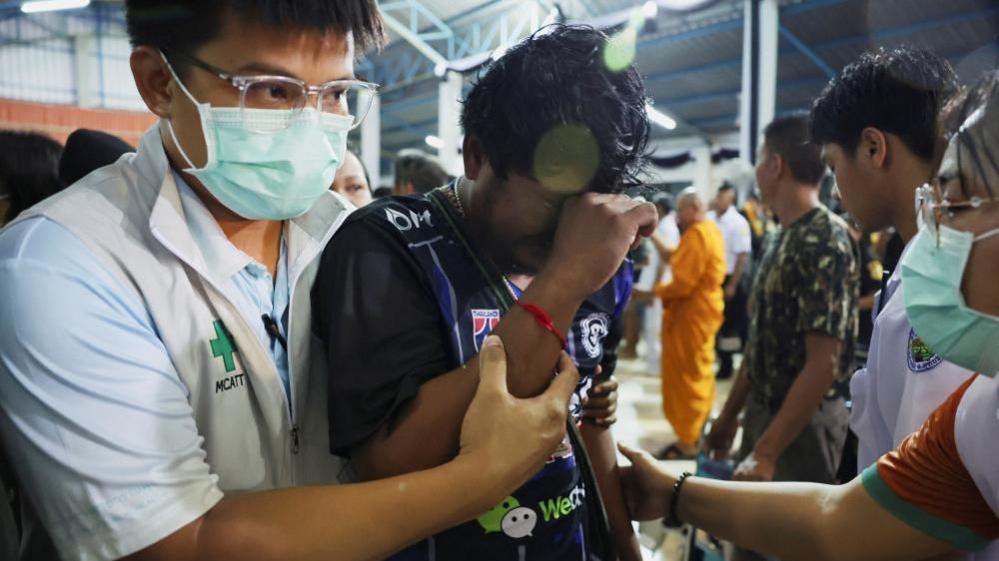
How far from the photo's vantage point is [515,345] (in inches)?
30.3

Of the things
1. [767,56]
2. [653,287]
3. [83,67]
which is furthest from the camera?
[83,67]

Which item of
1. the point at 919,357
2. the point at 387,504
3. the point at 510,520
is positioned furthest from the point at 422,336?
the point at 919,357

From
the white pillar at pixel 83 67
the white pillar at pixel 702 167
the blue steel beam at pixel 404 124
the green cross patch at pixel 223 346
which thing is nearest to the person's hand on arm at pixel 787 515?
the green cross patch at pixel 223 346

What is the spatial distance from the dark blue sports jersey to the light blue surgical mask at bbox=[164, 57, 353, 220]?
6.1 inches

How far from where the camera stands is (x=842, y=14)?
789cm

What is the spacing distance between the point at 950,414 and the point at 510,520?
0.69m

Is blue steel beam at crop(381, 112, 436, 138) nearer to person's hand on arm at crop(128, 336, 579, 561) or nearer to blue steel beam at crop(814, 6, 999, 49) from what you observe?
blue steel beam at crop(814, 6, 999, 49)

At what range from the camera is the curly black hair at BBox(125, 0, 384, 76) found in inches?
34.3

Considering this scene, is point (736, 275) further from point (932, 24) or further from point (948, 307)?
point (948, 307)

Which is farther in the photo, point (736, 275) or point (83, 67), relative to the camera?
point (83, 67)

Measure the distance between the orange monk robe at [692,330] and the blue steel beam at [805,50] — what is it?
20.2 ft

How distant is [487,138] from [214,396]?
52 centimetres

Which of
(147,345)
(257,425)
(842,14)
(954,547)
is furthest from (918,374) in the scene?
(842,14)

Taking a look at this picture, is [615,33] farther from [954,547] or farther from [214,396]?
[954,547]
